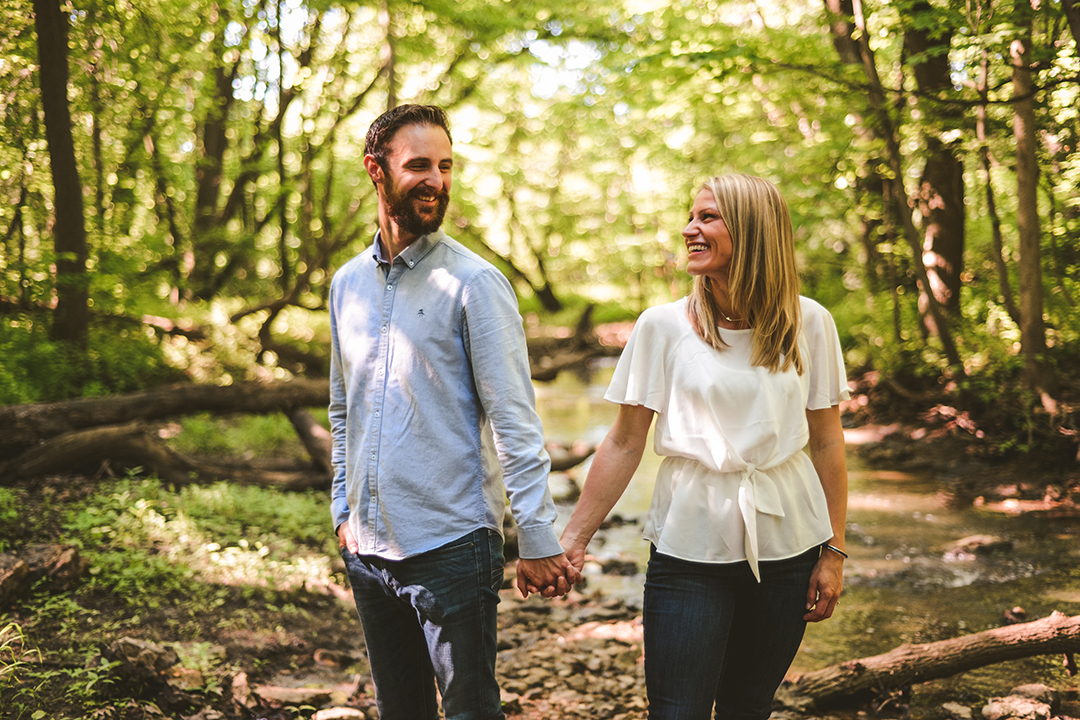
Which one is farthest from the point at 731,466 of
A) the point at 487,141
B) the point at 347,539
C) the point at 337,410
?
the point at 487,141

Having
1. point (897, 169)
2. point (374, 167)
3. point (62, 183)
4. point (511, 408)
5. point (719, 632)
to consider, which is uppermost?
point (897, 169)

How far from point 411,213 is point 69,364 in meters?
6.65

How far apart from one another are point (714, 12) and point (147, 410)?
32.7 ft

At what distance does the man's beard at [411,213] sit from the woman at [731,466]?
692mm

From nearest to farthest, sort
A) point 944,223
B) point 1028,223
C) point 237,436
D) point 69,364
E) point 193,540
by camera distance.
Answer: point 193,540, point 1028,223, point 69,364, point 237,436, point 944,223

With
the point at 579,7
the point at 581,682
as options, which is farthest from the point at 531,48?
the point at 581,682

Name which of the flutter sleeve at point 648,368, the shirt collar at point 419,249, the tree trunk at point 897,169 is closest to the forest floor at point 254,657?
the flutter sleeve at point 648,368

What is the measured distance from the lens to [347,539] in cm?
223

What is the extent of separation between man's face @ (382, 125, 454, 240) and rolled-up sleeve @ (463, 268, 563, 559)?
0.82 feet

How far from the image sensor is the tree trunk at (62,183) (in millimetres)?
5801

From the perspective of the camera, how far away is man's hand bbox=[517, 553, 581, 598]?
204 centimetres

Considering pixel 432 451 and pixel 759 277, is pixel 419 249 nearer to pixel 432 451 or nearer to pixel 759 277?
pixel 432 451

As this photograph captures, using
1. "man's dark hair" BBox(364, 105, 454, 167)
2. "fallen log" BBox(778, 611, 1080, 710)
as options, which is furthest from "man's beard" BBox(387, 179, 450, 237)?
"fallen log" BBox(778, 611, 1080, 710)

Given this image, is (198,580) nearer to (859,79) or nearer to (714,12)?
(859,79)
